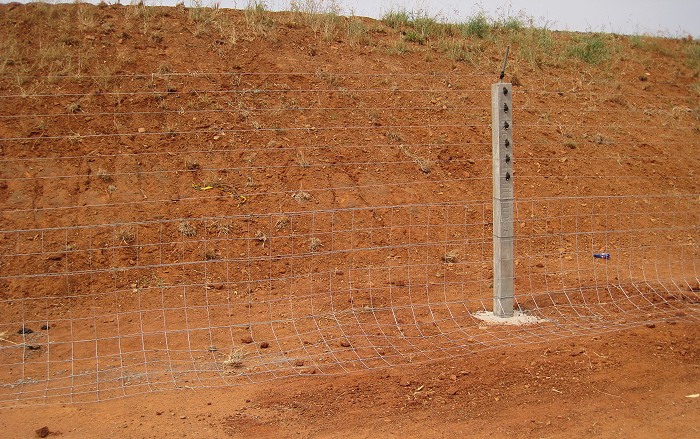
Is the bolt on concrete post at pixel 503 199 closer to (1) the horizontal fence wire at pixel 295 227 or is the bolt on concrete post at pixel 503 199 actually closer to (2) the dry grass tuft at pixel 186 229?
(1) the horizontal fence wire at pixel 295 227

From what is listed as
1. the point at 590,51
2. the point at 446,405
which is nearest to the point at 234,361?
the point at 446,405

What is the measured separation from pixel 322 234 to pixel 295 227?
1.29ft

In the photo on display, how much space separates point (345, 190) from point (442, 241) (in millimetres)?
1524

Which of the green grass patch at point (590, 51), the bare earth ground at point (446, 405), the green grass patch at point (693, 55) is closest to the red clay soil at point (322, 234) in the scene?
the bare earth ground at point (446, 405)

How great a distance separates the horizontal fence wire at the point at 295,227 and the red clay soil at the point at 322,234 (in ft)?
0.13

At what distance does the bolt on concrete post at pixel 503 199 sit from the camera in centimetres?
686

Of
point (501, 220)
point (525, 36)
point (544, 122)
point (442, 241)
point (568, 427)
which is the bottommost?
point (568, 427)

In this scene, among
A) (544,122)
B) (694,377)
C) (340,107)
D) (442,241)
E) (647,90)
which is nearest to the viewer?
(694,377)

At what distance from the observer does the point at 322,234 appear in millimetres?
8742

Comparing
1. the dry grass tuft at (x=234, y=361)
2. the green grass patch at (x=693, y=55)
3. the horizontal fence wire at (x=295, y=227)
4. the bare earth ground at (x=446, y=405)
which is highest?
the green grass patch at (x=693, y=55)

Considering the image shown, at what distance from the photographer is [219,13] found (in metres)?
12.8

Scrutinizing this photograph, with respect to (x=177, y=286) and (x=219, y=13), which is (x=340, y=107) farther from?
(x=177, y=286)

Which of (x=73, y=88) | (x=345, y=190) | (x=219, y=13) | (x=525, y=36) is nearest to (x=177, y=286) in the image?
(x=345, y=190)

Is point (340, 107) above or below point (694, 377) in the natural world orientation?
above
